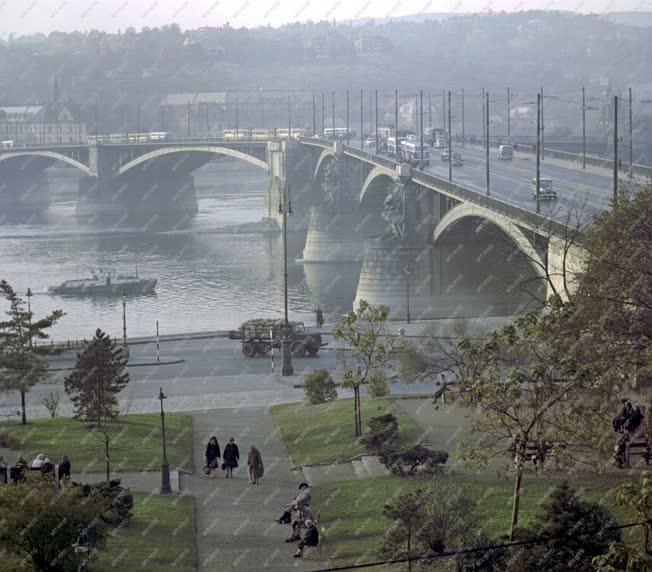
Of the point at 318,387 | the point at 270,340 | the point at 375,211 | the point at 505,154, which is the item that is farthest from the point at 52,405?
the point at 375,211

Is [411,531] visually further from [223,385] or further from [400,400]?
[223,385]

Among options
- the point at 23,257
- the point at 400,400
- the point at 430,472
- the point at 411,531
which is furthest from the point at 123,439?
the point at 23,257

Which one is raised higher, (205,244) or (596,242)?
(596,242)

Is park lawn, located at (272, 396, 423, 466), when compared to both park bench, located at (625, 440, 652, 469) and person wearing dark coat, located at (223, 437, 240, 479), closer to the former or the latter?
person wearing dark coat, located at (223, 437, 240, 479)

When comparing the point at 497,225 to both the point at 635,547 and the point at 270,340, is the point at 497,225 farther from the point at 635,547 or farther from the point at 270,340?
the point at 635,547

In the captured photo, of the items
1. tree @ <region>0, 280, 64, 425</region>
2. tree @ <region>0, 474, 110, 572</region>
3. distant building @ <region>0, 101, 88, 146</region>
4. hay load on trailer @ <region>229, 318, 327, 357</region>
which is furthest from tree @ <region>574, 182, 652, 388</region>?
distant building @ <region>0, 101, 88, 146</region>

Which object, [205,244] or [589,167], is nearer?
[589,167]
